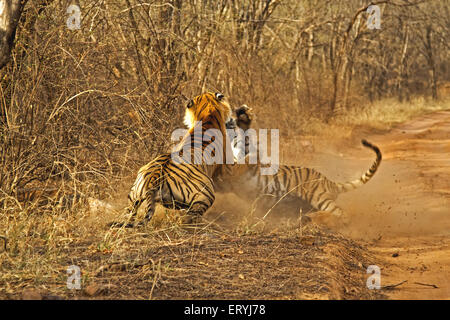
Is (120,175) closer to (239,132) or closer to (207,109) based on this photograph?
(207,109)

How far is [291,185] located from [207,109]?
68.7 inches

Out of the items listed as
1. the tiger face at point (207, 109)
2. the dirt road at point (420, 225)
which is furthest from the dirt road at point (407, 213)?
the tiger face at point (207, 109)

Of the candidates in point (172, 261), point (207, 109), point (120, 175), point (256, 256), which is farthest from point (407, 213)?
point (172, 261)

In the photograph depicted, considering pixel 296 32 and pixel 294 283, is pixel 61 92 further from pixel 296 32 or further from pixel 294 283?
pixel 296 32

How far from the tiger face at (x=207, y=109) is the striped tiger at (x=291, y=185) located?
679 millimetres

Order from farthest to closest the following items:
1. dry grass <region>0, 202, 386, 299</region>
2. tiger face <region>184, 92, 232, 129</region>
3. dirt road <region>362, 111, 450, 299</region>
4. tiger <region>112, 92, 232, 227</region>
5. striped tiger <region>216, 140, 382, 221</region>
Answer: striped tiger <region>216, 140, 382, 221</region>, tiger face <region>184, 92, 232, 129</region>, tiger <region>112, 92, 232, 227</region>, dirt road <region>362, 111, 450, 299</region>, dry grass <region>0, 202, 386, 299</region>

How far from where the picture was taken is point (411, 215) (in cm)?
704

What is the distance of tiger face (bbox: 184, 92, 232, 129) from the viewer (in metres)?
6.61

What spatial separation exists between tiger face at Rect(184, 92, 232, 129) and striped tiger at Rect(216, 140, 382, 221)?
2.23 ft

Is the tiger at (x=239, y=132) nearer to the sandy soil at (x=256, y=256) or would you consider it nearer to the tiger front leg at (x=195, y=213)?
the sandy soil at (x=256, y=256)

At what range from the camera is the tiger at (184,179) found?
5555 millimetres

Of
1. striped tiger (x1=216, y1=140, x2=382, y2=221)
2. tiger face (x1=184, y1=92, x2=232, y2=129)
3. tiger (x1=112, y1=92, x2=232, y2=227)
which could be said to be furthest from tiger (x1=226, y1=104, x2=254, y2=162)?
tiger (x1=112, y1=92, x2=232, y2=227)

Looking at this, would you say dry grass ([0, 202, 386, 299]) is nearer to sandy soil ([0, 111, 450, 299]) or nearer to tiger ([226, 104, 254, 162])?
sandy soil ([0, 111, 450, 299])

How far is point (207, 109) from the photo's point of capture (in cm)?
663
